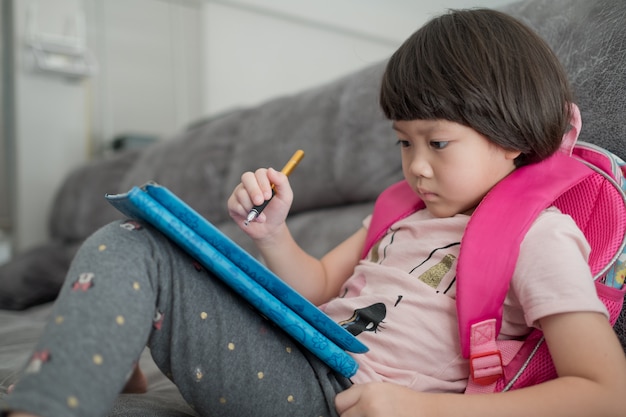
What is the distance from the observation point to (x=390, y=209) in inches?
38.1

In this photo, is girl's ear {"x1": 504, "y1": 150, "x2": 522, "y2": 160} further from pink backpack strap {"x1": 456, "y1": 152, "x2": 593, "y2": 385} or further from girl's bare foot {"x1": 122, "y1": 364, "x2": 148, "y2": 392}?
girl's bare foot {"x1": 122, "y1": 364, "x2": 148, "y2": 392}

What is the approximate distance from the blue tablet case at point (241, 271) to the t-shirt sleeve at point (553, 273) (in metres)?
0.20

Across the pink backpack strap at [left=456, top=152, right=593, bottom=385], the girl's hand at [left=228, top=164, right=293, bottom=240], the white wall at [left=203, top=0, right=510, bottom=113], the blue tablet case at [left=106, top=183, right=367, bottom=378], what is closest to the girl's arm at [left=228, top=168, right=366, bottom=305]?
the girl's hand at [left=228, top=164, right=293, bottom=240]

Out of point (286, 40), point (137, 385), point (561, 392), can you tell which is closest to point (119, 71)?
point (286, 40)

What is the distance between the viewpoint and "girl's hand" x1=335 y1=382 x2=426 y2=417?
2.13ft

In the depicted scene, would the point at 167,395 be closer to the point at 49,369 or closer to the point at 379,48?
the point at 49,369

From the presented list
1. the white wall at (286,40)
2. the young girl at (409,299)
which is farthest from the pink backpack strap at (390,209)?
the white wall at (286,40)

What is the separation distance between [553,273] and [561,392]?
0.13m

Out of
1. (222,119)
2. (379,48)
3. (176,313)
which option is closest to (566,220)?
(176,313)

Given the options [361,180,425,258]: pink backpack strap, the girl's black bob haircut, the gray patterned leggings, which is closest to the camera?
the gray patterned leggings

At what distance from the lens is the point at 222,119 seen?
90.4 inches

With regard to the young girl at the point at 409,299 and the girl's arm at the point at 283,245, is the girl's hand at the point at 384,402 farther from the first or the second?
the girl's arm at the point at 283,245

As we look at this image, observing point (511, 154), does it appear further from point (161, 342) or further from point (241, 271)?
point (161, 342)

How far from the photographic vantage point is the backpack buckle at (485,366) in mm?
703
